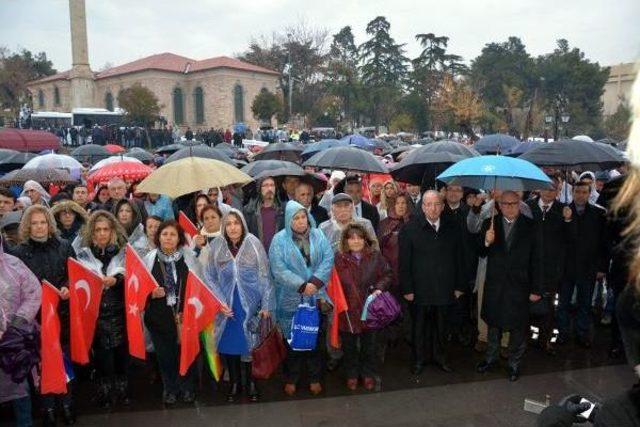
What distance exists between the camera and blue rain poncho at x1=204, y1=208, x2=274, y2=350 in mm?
4766

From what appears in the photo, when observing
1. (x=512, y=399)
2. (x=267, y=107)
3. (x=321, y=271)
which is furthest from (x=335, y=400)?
(x=267, y=107)

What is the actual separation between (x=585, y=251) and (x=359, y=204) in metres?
2.63

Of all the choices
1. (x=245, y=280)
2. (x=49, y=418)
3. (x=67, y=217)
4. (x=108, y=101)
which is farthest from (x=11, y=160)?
(x=108, y=101)

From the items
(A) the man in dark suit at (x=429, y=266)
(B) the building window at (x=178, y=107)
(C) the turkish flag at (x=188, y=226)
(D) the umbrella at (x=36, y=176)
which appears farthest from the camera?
(B) the building window at (x=178, y=107)

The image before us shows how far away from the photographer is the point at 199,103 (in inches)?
2336

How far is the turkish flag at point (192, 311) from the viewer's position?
180 inches

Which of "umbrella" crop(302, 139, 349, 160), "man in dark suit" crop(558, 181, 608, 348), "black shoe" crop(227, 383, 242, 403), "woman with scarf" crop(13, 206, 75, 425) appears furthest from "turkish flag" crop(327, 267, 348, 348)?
"umbrella" crop(302, 139, 349, 160)

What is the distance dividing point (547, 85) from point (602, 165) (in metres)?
58.7

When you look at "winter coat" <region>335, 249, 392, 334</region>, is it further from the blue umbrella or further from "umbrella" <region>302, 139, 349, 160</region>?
"umbrella" <region>302, 139, 349, 160</region>

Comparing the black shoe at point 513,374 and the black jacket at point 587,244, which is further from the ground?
the black jacket at point 587,244

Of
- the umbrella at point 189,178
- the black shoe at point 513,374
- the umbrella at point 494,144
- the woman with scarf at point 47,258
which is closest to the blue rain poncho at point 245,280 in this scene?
the umbrella at point 189,178

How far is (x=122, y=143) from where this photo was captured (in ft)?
103

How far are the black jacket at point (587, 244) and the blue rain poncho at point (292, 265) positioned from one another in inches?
115

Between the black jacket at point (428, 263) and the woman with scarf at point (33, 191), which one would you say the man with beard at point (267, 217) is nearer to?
the black jacket at point (428, 263)
